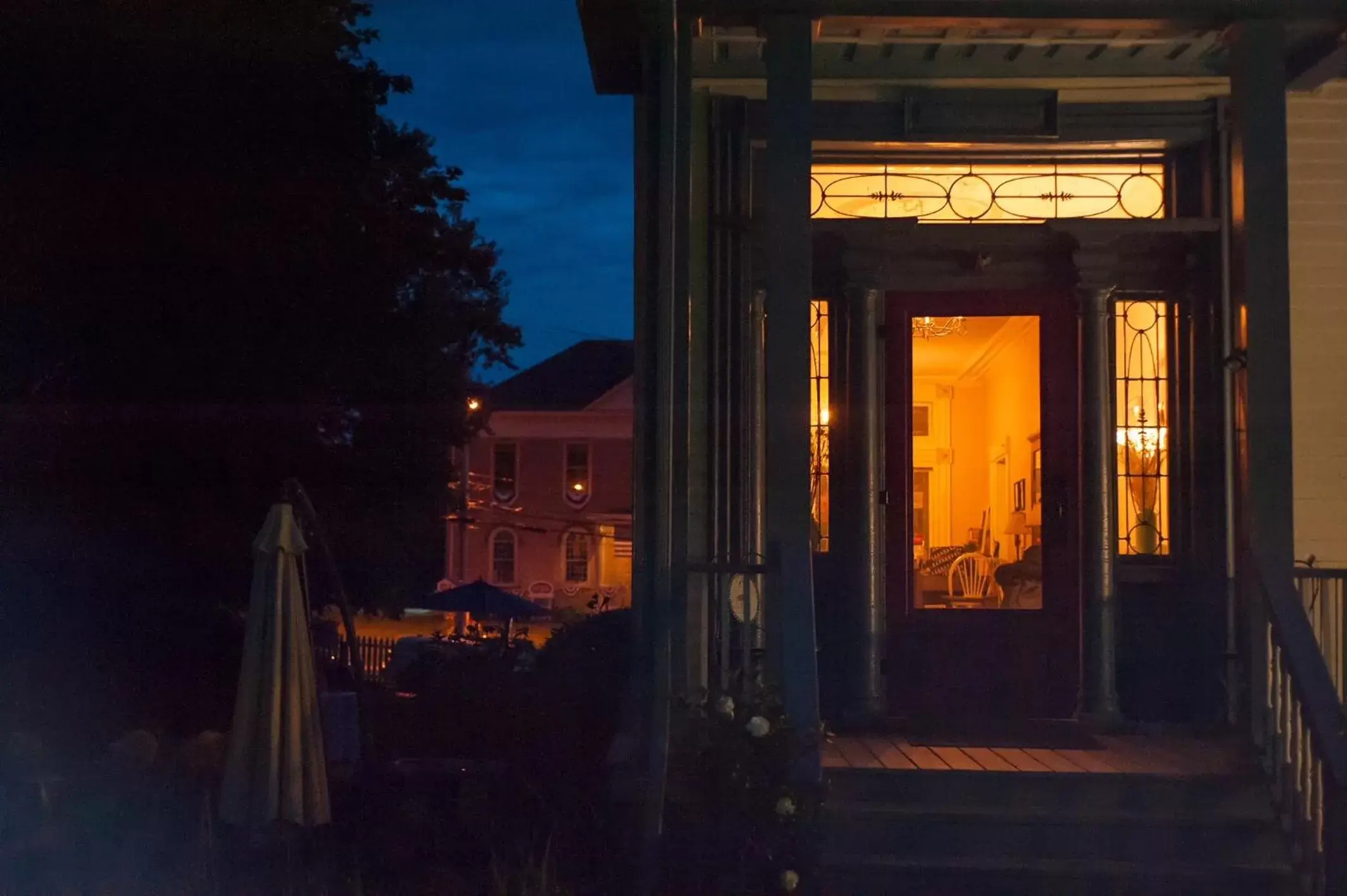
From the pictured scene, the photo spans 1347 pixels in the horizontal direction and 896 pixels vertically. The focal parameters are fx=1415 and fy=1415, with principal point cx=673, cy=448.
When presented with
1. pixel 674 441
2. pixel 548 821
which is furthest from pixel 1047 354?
pixel 548 821

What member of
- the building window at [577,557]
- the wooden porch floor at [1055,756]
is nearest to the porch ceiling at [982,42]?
the wooden porch floor at [1055,756]

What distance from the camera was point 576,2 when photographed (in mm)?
6145

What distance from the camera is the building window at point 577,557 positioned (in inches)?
1227

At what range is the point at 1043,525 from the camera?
6816 mm

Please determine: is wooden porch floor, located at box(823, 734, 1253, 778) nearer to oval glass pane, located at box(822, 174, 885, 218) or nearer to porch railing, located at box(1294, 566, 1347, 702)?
porch railing, located at box(1294, 566, 1347, 702)

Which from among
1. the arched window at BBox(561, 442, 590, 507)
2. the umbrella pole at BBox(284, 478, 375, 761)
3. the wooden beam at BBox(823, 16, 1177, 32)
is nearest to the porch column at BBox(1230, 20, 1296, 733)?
the wooden beam at BBox(823, 16, 1177, 32)

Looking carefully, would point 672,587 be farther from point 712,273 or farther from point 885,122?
point 885,122

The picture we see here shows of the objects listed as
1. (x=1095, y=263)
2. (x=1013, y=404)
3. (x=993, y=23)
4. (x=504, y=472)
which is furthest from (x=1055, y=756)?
(x=504, y=472)

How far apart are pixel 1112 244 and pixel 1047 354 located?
1.96 feet

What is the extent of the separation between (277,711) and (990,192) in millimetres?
4112

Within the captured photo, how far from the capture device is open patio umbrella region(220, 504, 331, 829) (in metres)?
5.94

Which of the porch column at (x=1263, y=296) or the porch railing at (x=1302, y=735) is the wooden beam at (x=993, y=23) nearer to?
the porch column at (x=1263, y=296)

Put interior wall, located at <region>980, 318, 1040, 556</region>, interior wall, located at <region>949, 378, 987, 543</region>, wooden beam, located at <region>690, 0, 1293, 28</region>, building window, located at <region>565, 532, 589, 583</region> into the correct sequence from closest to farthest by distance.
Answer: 1. wooden beam, located at <region>690, 0, 1293, 28</region>
2. interior wall, located at <region>980, 318, 1040, 556</region>
3. interior wall, located at <region>949, 378, 987, 543</region>
4. building window, located at <region>565, 532, 589, 583</region>

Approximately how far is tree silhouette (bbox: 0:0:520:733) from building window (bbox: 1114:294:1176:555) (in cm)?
669
